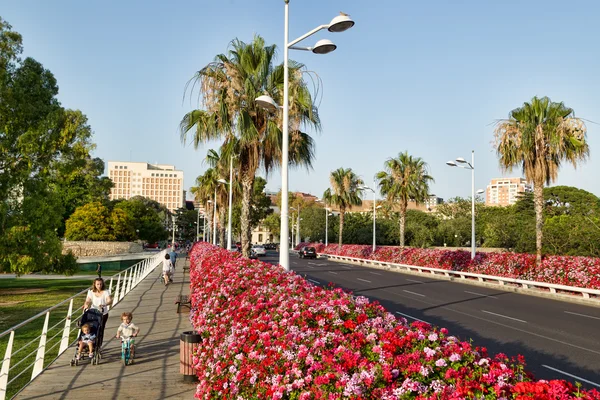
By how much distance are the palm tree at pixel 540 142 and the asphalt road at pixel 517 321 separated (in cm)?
593

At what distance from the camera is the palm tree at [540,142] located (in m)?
23.7

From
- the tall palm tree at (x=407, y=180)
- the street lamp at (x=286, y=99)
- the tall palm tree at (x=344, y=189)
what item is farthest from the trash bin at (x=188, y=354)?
the tall palm tree at (x=344, y=189)

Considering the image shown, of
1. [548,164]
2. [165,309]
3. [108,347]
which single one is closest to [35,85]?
[165,309]

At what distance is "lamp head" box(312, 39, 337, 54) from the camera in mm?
9793

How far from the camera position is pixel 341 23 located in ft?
30.7

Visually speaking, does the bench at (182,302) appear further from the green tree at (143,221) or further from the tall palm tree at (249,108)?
the green tree at (143,221)

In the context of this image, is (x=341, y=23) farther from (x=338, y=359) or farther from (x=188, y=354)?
(x=338, y=359)

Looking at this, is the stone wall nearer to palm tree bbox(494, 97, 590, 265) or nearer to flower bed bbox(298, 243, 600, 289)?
flower bed bbox(298, 243, 600, 289)

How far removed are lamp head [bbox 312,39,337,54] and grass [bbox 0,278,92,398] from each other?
6879mm

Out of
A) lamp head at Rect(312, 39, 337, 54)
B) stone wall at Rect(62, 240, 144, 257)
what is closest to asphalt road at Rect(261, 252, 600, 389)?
lamp head at Rect(312, 39, 337, 54)

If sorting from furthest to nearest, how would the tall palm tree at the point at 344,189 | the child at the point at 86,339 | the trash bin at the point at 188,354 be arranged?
the tall palm tree at the point at 344,189, the child at the point at 86,339, the trash bin at the point at 188,354

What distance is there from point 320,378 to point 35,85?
92.8 feet

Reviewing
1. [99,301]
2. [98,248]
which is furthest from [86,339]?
[98,248]

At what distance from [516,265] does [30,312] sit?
23.2m
